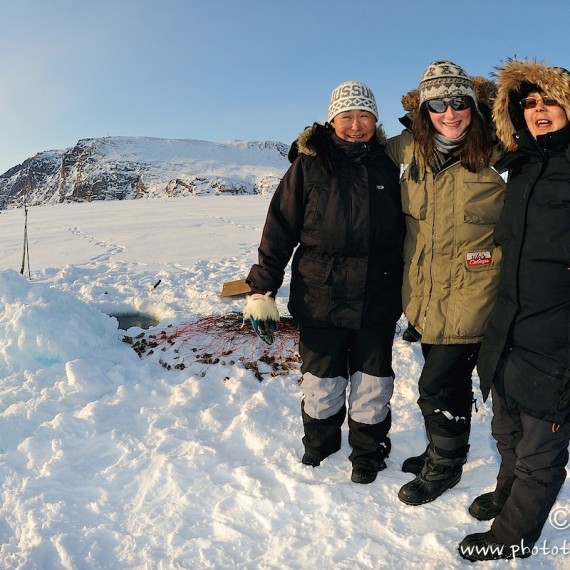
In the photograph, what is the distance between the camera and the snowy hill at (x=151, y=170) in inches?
2520

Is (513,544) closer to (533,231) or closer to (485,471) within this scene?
(485,471)

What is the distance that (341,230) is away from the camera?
8.84 feet

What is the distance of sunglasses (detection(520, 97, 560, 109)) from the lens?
199cm

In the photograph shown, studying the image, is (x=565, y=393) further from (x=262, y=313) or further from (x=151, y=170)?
(x=151, y=170)

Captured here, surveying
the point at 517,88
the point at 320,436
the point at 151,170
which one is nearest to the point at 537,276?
the point at 517,88

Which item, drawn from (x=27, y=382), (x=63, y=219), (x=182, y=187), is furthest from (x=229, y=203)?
(x=182, y=187)

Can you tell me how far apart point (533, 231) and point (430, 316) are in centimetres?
71

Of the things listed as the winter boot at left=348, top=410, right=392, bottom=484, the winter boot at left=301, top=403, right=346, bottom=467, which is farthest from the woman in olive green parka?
the winter boot at left=301, top=403, right=346, bottom=467

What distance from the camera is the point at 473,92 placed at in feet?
7.98

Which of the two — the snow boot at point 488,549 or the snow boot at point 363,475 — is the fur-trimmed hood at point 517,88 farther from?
the snow boot at point 363,475

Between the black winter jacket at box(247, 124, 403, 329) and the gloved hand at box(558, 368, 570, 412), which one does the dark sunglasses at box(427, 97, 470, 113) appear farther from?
the gloved hand at box(558, 368, 570, 412)

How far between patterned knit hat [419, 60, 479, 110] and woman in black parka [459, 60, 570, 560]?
0.19 meters

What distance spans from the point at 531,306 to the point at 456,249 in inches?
19.9

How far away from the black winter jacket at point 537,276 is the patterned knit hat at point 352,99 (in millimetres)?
939
